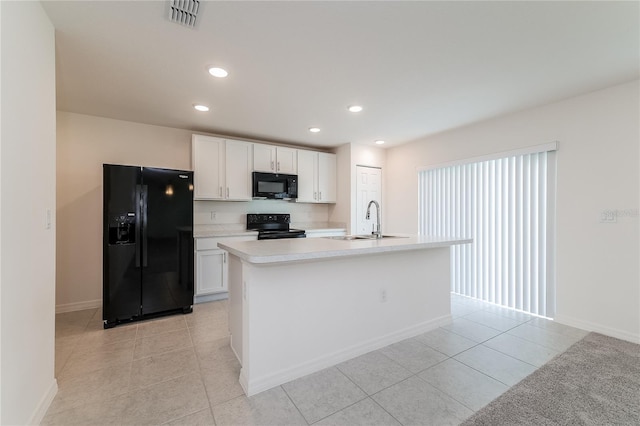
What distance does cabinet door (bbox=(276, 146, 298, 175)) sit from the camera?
14.6ft

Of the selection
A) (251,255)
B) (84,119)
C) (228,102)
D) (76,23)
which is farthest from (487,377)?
(84,119)

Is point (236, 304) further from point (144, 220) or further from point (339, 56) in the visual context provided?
point (339, 56)

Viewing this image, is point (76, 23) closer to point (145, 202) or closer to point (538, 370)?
point (145, 202)

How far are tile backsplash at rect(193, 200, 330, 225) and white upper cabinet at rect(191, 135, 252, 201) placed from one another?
31 cm

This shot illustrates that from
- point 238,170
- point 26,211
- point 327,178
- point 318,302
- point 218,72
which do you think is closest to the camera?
point 26,211

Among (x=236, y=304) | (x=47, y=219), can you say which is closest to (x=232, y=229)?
(x=236, y=304)

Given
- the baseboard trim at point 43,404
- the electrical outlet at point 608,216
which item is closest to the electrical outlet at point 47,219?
the baseboard trim at point 43,404

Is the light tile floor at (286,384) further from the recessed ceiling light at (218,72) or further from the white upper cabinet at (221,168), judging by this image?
the recessed ceiling light at (218,72)

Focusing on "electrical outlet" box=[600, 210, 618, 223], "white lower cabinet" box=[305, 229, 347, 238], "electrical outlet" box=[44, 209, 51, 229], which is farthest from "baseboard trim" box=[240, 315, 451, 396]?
"white lower cabinet" box=[305, 229, 347, 238]

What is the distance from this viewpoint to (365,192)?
488cm

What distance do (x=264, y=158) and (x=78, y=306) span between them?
3.07 metres

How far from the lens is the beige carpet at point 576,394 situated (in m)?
1.59

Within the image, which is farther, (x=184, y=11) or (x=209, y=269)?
(x=209, y=269)

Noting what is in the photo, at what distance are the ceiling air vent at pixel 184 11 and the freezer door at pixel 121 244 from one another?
1828mm
